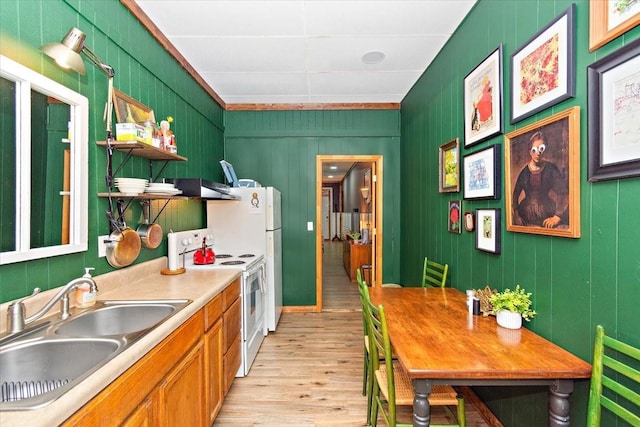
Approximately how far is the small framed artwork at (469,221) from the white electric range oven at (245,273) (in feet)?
5.75

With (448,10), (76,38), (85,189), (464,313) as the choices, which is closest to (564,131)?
(464,313)

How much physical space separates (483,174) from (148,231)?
2.27 meters

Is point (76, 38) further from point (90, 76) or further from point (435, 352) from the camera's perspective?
point (435, 352)

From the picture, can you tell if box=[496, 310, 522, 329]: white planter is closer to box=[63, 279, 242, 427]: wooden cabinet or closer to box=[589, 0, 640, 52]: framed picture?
box=[589, 0, 640, 52]: framed picture

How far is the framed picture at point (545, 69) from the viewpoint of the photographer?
126 centimetres

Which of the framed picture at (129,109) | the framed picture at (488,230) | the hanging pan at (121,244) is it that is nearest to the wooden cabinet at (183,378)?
the hanging pan at (121,244)

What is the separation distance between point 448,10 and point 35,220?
2.75 meters

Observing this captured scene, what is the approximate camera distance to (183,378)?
139 cm

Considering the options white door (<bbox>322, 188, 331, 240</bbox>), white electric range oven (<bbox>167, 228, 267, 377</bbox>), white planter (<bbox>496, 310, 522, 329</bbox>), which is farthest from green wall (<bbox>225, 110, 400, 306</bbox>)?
white door (<bbox>322, 188, 331, 240</bbox>)

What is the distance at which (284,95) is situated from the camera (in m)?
3.63

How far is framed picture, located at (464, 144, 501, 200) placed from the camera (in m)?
1.79

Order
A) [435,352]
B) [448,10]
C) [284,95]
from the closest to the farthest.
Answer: [435,352], [448,10], [284,95]

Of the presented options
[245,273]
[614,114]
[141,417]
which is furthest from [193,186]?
[614,114]

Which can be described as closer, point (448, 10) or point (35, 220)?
point (35, 220)
